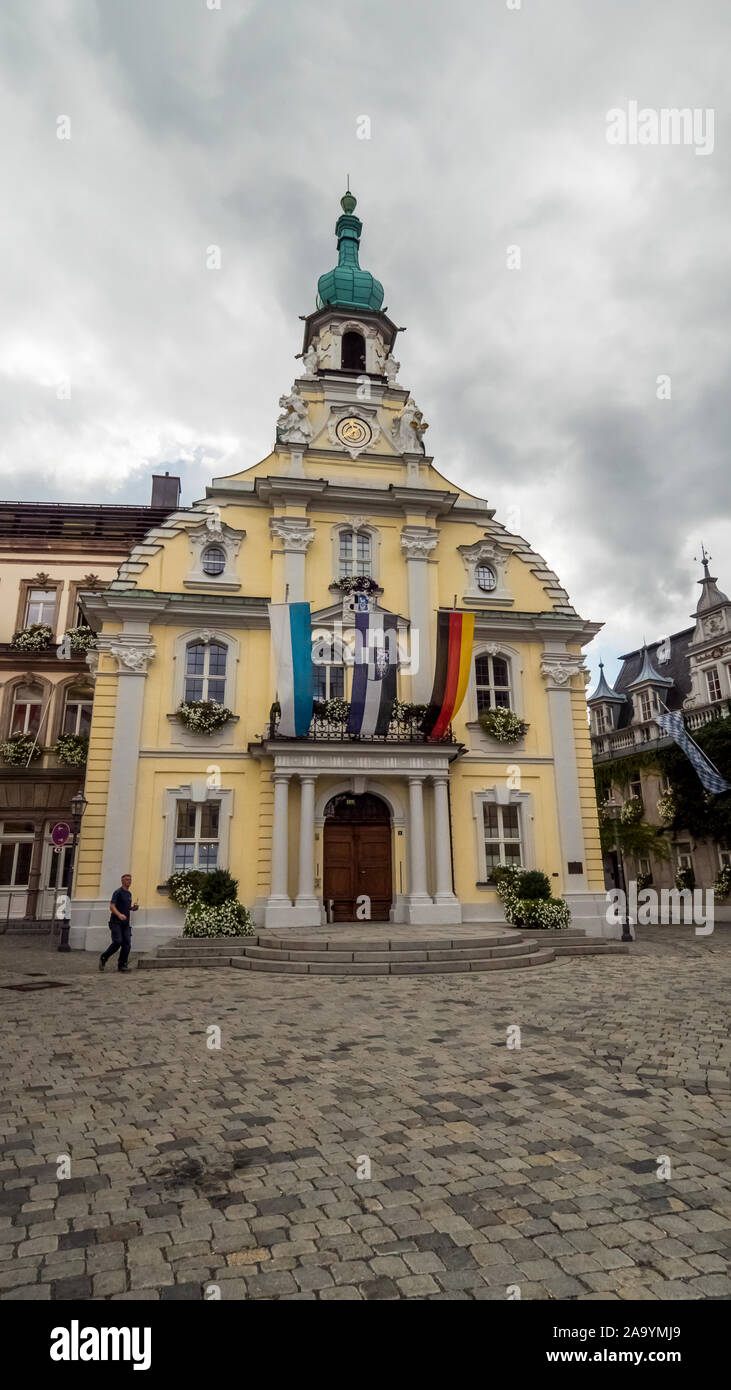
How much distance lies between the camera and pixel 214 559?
2119 cm

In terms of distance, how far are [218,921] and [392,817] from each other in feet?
19.1

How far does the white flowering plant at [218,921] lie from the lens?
53.0 feet

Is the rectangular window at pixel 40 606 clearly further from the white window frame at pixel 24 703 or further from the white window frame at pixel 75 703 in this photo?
the white window frame at pixel 75 703

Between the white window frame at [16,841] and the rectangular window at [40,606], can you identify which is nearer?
the white window frame at [16,841]

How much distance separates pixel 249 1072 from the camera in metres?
6.74

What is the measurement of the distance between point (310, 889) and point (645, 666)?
2969cm

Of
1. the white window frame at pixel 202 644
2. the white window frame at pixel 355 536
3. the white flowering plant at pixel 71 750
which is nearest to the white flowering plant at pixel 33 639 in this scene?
the white flowering plant at pixel 71 750

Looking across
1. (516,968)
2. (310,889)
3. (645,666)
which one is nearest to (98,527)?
(310,889)

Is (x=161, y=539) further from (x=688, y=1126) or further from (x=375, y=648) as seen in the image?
(x=688, y=1126)

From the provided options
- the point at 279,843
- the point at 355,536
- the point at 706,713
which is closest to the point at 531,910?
the point at 279,843

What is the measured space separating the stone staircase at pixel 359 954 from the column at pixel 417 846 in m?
2.91

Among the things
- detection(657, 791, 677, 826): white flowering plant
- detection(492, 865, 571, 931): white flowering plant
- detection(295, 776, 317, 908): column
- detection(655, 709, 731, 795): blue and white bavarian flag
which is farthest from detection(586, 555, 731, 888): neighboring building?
detection(295, 776, 317, 908): column

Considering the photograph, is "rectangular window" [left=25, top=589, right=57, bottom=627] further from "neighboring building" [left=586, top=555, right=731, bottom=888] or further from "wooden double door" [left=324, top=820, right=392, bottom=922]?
"neighboring building" [left=586, top=555, right=731, bottom=888]

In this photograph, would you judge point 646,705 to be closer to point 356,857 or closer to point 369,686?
point 356,857
